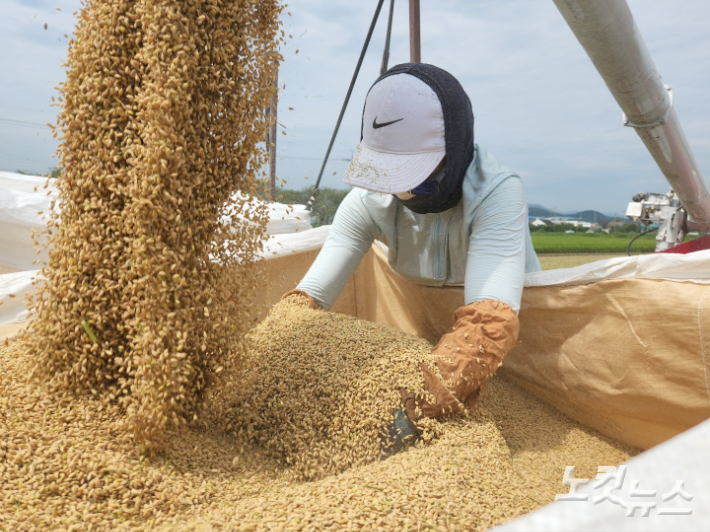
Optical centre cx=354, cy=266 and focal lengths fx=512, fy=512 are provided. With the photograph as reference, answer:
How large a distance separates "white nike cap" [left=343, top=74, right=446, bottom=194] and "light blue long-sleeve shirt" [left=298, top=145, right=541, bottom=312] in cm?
25

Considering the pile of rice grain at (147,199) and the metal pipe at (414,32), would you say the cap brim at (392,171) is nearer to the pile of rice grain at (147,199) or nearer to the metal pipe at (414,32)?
the pile of rice grain at (147,199)

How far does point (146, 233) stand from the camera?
1078mm

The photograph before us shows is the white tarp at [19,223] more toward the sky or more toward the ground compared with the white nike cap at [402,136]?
more toward the ground

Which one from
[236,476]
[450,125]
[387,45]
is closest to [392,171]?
[450,125]

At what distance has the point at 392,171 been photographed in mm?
1423

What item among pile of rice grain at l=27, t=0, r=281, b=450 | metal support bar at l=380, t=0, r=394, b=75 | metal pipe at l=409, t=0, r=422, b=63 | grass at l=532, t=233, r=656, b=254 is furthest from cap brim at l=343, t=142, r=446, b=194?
grass at l=532, t=233, r=656, b=254

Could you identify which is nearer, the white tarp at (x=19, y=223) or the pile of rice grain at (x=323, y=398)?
the pile of rice grain at (x=323, y=398)

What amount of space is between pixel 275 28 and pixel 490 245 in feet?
2.80

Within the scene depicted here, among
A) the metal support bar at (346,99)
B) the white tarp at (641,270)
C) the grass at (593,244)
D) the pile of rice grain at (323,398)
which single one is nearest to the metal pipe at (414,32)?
the metal support bar at (346,99)

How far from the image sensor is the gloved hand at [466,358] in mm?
1297

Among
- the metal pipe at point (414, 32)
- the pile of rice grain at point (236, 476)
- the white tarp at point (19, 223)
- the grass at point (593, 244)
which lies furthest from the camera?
the grass at point (593, 244)

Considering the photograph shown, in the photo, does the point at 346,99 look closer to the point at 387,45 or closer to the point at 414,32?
the point at 387,45

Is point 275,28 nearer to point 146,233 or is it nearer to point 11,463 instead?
point 146,233

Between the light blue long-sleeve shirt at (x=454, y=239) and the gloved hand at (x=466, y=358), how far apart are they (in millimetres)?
70
